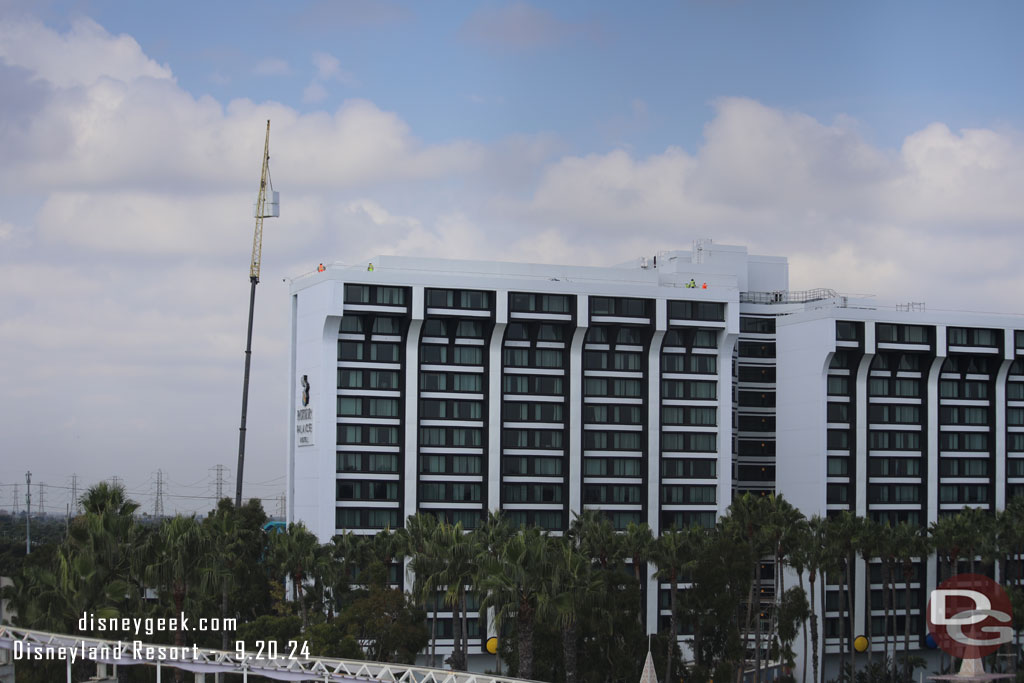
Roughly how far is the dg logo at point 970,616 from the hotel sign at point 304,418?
65.4m

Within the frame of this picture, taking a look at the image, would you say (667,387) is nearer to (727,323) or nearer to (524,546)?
(727,323)

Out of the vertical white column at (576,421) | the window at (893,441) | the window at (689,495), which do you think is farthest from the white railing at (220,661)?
the window at (893,441)

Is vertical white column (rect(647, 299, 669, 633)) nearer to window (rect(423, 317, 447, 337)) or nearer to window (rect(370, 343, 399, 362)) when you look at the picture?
window (rect(423, 317, 447, 337))

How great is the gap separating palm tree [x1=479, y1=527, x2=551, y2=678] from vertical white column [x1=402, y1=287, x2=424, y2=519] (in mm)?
50398

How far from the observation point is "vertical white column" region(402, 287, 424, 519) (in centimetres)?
13300

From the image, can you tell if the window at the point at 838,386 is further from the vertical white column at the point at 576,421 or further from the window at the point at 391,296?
the window at the point at 391,296

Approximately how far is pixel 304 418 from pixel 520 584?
58.9 metres

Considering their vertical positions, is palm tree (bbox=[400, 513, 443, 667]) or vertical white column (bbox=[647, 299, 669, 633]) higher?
vertical white column (bbox=[647, 299, 669, 633])

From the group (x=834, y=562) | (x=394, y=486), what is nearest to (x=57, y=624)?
(x=394, y=486)

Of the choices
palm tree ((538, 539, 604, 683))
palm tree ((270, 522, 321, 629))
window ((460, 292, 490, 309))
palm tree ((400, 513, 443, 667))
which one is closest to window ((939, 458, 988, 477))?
window ((460, 292, 490, 309))

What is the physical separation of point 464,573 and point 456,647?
928 centimetres

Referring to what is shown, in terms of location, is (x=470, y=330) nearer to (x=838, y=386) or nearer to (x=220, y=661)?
(x=838, y=386)

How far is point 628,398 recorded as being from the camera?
14162 centimetres

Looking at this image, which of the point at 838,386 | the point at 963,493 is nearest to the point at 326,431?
the point at 838,386
